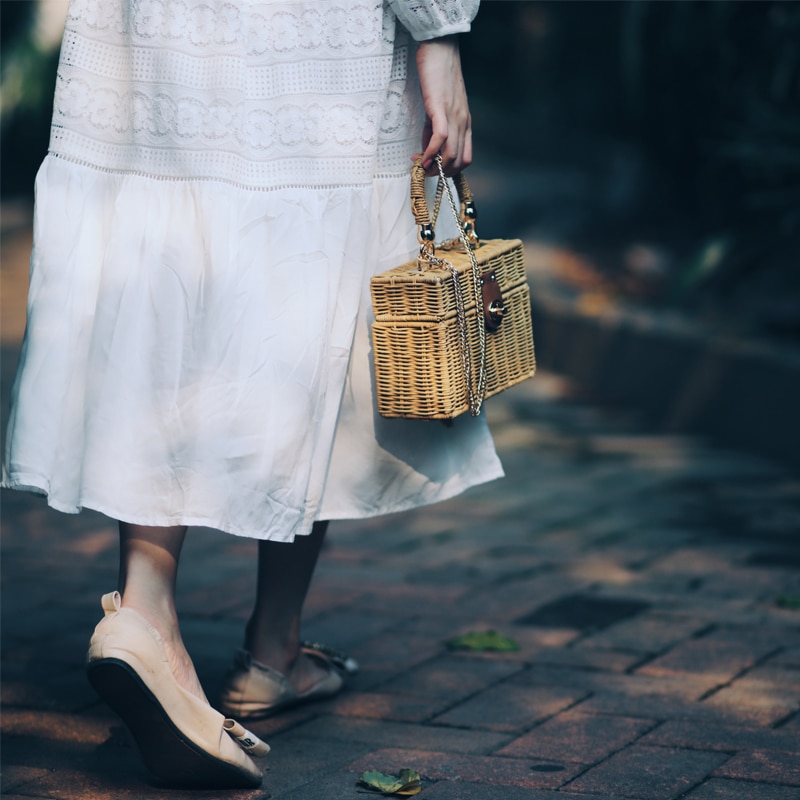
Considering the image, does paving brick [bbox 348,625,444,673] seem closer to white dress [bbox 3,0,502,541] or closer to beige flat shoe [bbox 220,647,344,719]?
beige flat shoe [bbox 220,647,344,719]

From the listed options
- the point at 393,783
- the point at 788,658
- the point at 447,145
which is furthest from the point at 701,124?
the point at 393,783

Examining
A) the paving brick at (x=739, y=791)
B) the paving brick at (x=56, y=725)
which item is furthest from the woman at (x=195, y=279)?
the paving brick at (x=739, y=791)

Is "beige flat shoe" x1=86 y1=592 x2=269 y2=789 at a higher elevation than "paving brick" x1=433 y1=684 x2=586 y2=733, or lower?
higher

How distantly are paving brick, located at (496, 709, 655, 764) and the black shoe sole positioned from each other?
0.47 m

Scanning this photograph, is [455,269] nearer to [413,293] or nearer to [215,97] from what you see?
[413,293]

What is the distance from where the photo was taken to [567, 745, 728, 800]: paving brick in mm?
1864

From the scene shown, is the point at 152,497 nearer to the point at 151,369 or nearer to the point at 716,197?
the point at 151,369

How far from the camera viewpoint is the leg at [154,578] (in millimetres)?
1862

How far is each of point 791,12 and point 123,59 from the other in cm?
360

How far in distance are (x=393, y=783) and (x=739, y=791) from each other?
18.9 inches

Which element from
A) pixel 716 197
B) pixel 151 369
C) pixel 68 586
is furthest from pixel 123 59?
pixel 716 197

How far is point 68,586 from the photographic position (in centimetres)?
306

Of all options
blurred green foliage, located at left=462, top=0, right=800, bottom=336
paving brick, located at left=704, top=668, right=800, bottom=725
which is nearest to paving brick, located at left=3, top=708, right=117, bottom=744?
paving brick, located at left=704, top=668, right=800, bottom=725

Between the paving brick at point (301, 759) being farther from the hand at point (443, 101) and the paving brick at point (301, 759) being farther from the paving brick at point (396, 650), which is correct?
the hand at point (443, 101)
